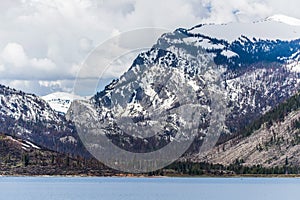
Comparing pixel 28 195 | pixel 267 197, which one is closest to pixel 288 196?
pixel 267 197

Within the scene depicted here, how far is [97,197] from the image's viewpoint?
6634 inches

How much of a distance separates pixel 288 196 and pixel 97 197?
53.6 m

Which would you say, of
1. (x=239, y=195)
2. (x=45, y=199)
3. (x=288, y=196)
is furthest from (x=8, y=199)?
(x=288, y=196)

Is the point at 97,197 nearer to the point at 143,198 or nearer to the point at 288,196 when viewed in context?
the point at 143,198

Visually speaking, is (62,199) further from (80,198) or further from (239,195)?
(239,195)

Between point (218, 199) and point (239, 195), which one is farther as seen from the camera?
point (239, 195)

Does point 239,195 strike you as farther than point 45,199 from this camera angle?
Yes

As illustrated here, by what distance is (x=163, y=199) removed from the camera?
161875 mm

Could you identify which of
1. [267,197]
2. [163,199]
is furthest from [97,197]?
[267,197]

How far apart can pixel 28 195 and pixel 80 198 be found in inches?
686

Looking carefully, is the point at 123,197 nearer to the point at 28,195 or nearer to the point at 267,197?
the point at 28,195

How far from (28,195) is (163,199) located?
39.3 m

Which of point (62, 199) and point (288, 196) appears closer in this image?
point (62, 199)

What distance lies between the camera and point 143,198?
16538cm
